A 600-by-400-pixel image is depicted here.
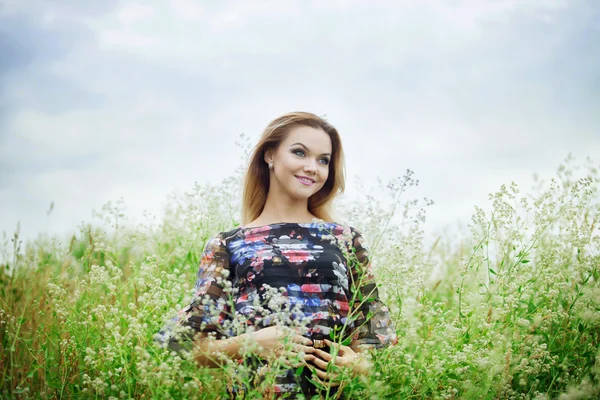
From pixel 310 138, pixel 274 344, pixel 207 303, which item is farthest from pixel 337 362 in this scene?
pixel 310 138

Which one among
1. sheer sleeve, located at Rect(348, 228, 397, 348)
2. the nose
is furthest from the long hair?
sheer sleeve, located at Rect(348, 228, 397, 348)

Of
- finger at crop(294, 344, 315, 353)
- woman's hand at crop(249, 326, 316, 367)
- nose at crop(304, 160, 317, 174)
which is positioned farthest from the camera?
nose at crop(304, 160, 317, 174)

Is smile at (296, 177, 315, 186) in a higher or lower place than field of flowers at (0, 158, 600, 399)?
higher

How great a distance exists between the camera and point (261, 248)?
288cm

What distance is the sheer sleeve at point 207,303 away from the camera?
2.60 meters

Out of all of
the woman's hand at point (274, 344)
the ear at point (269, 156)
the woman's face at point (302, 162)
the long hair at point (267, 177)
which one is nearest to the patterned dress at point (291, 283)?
the woman's hand at point (274, 344)

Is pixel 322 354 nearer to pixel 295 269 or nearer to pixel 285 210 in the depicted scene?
pixel 295 269

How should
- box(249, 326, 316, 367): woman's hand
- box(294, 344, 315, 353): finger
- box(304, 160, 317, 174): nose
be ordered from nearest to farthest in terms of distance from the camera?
box(249, 326, 316, 367): woman's hand
box(294, 344, 315, 353): finger
box(304, 160, 317, 174): nose

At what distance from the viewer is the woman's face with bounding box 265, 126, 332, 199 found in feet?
10.1

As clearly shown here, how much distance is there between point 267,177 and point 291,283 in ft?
3.07

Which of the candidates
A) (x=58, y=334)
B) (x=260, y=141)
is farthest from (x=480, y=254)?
(x=58, y=334)

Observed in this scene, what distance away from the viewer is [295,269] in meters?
2.77

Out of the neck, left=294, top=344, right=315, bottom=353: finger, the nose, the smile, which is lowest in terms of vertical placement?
left=294, top=344, right=315, bottom=353: finger

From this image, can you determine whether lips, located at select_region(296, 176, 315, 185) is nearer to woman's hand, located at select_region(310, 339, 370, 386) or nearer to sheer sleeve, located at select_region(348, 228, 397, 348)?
sheer sleeve, located at select_region(348, 228, 397, 348)
